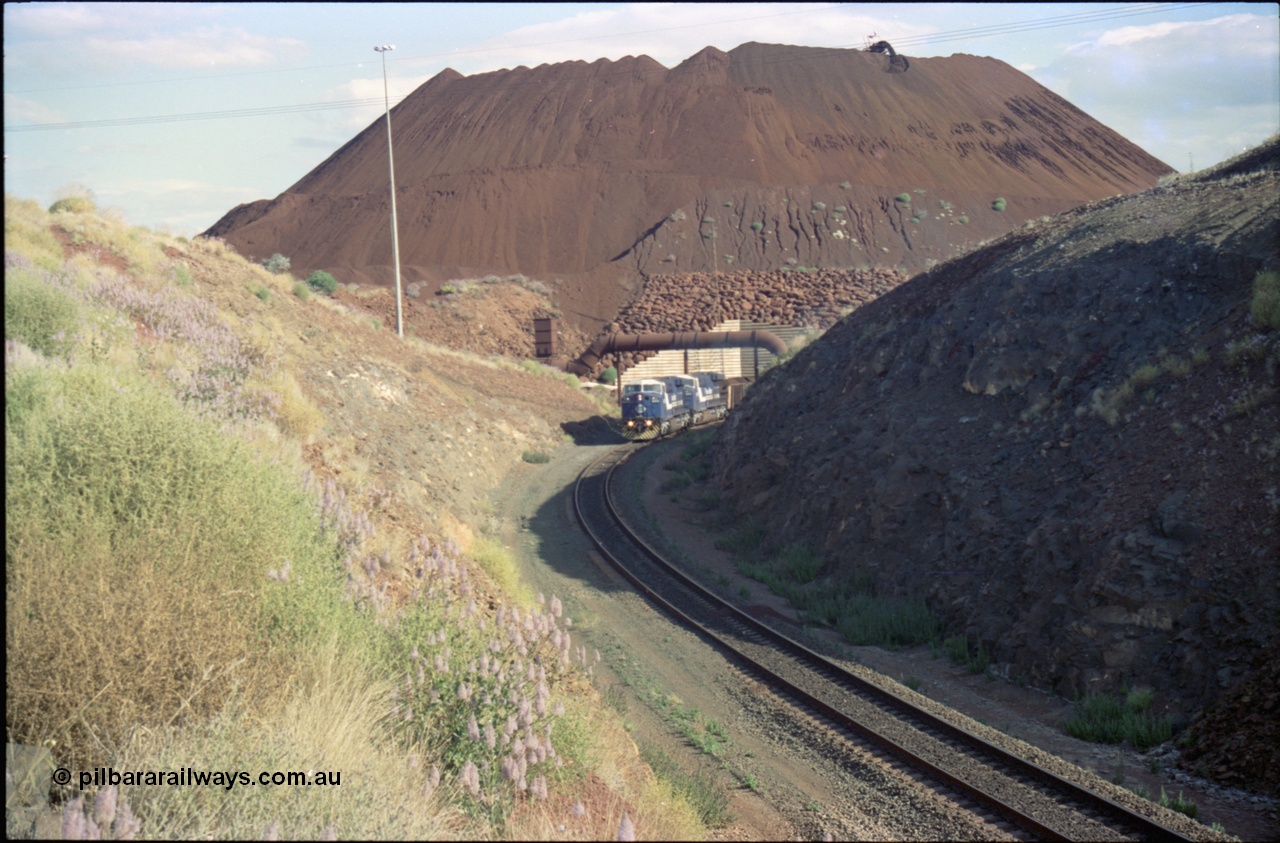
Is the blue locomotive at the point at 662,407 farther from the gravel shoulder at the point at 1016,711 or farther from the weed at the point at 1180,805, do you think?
the weed at the point at 1180,805

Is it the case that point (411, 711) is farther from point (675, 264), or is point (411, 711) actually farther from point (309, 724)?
point (675, 264)

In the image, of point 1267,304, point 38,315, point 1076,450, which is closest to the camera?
point 38,315

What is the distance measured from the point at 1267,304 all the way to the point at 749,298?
2295 inches

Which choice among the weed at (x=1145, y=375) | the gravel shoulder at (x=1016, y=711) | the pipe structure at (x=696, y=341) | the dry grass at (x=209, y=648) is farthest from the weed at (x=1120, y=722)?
the pipe structure at (x=696, y=341)

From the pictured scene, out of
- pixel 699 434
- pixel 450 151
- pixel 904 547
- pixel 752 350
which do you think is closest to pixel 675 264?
pixel 752 350

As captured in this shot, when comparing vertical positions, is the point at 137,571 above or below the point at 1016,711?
above

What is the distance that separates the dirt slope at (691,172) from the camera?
81.4m

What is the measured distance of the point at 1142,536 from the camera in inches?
436

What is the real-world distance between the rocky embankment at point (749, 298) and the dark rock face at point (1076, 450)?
44732mm

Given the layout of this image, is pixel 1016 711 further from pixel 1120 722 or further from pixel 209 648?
pixel 209 648

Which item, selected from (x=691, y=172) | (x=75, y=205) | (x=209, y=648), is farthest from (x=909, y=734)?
(x=691, y=172)

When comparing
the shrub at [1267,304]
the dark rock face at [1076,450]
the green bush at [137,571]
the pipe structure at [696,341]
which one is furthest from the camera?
the pipe structure at [696,341]

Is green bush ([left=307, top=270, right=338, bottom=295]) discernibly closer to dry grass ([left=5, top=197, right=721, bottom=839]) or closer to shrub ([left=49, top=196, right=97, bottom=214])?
shrub ([left=49, top=196, right=97, bottom=214])

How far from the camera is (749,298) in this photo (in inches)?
2761
